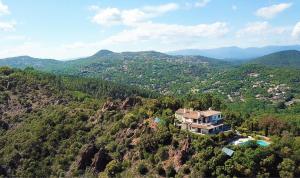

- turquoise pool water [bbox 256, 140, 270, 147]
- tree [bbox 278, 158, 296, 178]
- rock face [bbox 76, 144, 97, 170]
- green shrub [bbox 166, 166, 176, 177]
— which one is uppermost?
turquoise pool water [bbox 256, 140, 270, 147]

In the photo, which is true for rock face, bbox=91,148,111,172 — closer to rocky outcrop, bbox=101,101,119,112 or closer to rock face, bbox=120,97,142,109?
rocky outcrop, bbox=101,101,119,112

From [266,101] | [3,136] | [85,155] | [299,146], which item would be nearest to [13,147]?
[3,136]

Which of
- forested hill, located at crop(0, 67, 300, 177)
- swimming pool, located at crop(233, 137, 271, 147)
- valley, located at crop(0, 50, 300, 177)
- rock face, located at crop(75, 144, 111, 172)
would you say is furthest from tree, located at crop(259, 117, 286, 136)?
rock face, located at crop(75, 144, 111, 172)

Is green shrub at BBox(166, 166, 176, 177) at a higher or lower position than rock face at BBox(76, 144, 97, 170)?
higher

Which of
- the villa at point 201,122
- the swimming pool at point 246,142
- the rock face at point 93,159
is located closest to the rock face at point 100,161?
the rock face at point 93,159

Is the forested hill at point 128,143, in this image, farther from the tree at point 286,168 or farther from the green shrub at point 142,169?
the tree at point 286,168

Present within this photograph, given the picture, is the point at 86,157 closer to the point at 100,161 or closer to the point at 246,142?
the point at 100,161

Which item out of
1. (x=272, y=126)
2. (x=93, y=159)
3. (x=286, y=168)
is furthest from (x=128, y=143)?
(x=286, y=168)
